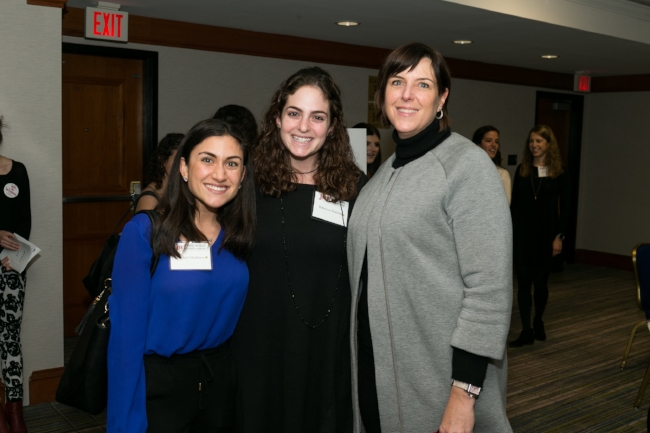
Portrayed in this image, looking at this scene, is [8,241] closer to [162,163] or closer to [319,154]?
[162,163]

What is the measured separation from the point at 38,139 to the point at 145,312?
2278mm

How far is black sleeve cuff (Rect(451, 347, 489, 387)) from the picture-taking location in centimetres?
153

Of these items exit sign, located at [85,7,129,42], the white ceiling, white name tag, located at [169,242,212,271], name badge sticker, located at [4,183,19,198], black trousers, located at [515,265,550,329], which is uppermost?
the white ceiling

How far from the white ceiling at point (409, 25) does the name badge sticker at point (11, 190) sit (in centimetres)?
192

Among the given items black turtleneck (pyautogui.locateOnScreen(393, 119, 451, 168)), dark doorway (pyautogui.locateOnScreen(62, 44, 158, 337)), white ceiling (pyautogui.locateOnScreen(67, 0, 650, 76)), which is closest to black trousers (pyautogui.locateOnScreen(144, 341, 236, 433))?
black turtleneck (pyautogui.locateOnScreen(393, 119, 451, 168))

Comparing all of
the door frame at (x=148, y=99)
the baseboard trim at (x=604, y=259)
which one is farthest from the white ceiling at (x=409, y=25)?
the baseboard trim at (x=604, y=259)

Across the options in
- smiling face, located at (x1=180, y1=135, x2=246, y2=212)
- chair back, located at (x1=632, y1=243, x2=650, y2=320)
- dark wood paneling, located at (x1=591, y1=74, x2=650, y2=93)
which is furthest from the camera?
dark wood paneling, located at (x1=591, y1=74, x2=650, y2=93)

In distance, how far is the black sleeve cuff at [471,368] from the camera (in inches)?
60.1

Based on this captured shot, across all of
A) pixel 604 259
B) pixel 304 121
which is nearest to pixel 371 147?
pixel 304 121

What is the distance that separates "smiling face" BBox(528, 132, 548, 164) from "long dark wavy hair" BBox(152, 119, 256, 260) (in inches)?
152

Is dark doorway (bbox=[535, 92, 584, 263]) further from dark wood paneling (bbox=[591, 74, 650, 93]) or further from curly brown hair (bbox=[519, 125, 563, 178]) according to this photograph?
curly brown hair (bbox=[519, 125, 563, 178])

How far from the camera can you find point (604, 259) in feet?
30.2

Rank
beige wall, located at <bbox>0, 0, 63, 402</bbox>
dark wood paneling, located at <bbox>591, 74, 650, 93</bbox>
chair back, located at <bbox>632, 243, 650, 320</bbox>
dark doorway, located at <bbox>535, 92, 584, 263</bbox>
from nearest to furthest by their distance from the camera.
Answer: beige wall, located at <bbox>0, 0, 63, 402</bbox>, chair back, located at <bbox>632, 243, 650, 320</bbox>, dark wood paneling, located at <bbox>591, 74, 650, 93</bbox>, dark doorway, located at <bbox>535, 92, 584, 263</bbox>

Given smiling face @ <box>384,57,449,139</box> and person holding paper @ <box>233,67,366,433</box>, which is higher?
smiling face @ <box>384,57,449,139</box>
